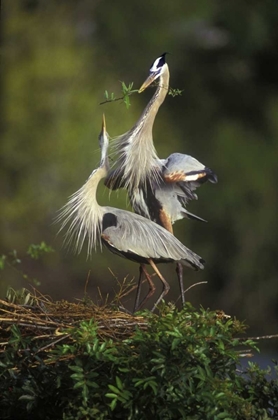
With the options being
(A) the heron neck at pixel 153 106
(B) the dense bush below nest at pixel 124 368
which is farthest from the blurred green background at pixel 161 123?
(B) the dense bush below nest at pixel 124 368

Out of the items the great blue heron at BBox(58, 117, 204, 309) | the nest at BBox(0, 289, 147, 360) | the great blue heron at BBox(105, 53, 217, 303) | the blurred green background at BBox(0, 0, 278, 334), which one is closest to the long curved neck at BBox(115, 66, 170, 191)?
the great blue heron at BBox(105, 53, 217, 303)

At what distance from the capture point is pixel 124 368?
3.45m

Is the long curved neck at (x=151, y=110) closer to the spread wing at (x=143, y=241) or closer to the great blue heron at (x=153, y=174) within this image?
the great blue heron at (x=153, y=174)

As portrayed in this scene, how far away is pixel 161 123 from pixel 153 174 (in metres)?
7.35

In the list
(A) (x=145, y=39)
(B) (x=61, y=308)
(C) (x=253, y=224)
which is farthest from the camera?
(A) (x=145, y=39)

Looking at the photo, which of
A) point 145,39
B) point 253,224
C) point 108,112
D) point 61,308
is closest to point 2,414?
point 61,308

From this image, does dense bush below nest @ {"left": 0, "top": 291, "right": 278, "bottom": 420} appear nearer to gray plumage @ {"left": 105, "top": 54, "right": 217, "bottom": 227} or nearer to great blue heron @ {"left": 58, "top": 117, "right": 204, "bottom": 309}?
great blue heron @ {"left": 58, "top": 117, "right": 204, "bottom": 309}

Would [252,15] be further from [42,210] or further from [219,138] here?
[42,210]

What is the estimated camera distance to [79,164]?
10.5 metres

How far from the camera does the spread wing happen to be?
417 centimetres

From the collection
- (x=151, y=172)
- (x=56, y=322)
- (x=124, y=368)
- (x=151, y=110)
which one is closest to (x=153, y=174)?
(x=151, y=172)

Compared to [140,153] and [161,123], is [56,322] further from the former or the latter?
[161,123]

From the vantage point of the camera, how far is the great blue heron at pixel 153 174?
14.1 feet

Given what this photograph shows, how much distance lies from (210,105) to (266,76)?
75 cm
